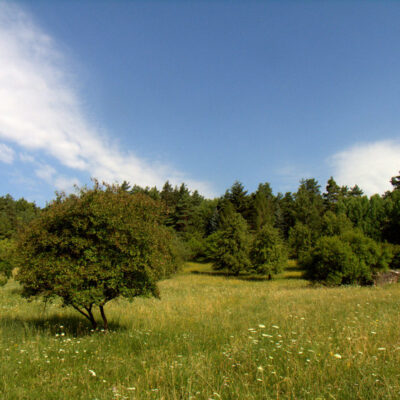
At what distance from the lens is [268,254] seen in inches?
1690

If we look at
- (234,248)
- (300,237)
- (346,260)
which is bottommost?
(346,260)

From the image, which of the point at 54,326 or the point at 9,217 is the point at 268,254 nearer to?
the point at 54,326

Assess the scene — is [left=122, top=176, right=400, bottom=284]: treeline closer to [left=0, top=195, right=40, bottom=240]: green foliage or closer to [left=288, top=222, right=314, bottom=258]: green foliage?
[left=288, top=222, right=314, bottom=258]: green foliage

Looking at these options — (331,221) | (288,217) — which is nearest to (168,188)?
(288,217)

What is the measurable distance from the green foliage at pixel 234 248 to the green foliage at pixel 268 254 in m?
2.10

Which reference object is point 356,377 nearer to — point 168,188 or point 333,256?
point 333,256

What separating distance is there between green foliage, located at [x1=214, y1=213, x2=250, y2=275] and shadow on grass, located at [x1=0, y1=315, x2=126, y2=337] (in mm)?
35762

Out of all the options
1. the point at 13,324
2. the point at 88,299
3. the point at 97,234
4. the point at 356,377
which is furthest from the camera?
the point at 13,324

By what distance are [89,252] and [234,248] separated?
4003cm

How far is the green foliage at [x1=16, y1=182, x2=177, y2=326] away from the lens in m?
8.36

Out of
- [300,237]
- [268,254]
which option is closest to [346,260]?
[268,254]

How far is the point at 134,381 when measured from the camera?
4.99 m

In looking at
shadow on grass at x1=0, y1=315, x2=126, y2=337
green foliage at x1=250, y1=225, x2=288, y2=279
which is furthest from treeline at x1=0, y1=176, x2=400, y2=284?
shadow on grass at x1=0, y1=315, x2=126, y2=337

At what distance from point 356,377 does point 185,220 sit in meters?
82.4
